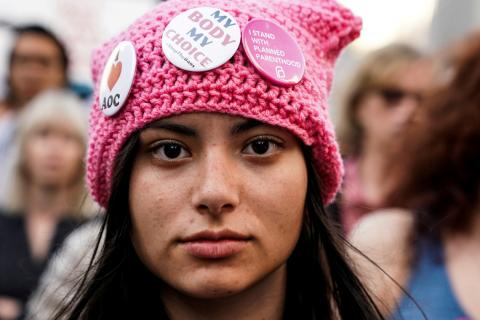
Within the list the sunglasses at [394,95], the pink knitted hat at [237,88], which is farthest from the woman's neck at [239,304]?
the sunglasses at [394,95]

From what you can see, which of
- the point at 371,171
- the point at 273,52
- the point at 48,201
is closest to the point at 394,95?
the point at 371,171

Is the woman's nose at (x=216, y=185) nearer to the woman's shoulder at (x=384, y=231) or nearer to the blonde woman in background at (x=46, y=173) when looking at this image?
the woman's shoulder at (x=384, y=231)

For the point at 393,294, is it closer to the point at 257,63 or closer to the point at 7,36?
the point at 257,63

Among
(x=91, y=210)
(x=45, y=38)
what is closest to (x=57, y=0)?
(x=45, y=38)

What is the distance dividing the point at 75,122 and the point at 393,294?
2108mm

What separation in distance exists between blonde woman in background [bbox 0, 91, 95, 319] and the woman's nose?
216cm

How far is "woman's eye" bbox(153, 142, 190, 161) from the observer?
67.9 inches

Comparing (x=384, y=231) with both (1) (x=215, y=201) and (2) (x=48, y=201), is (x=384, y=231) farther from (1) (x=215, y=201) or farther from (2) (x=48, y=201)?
(2) (x=48, y=201)

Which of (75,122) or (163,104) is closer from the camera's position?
(163,104)

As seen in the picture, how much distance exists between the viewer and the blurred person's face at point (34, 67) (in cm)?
469

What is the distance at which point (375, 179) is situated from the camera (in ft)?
13.6

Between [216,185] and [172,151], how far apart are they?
153mm

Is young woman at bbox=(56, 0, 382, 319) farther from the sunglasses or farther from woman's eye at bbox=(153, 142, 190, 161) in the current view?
the sunglasses

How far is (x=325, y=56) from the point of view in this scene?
201 cm
